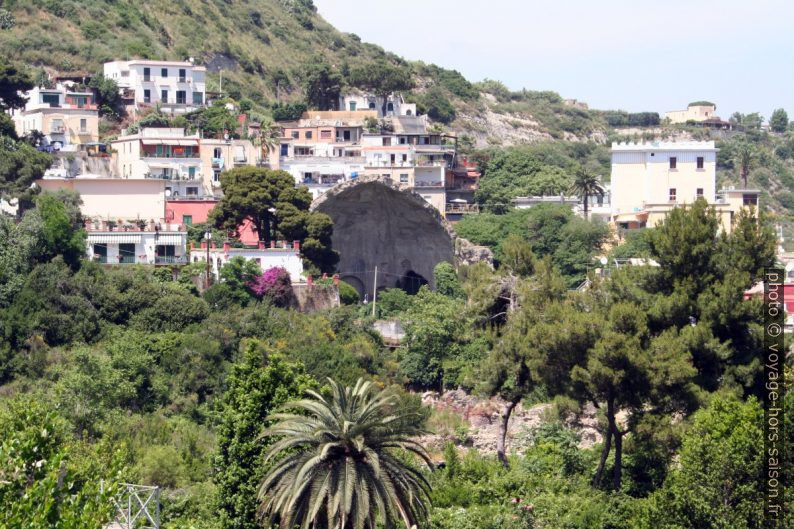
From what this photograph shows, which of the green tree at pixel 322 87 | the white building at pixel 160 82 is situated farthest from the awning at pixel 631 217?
the green tree at pixel 322 87

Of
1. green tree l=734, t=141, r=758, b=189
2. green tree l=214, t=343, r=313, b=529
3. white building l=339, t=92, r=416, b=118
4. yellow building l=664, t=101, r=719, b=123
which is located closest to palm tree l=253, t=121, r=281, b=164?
white building l=339, t=92, r=416, b=118

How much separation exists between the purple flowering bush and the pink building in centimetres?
382

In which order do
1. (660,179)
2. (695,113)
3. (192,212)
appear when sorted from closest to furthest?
1. (192,212)
2. (660,179)
3. (695,113)

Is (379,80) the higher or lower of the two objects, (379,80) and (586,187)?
the higher

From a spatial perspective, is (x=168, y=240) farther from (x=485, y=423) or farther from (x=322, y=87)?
(x=322, y=87)

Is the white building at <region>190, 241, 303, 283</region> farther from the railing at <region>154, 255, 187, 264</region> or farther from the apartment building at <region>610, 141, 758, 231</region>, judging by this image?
the apartment building at <region>610, 141, 758, 231</region>

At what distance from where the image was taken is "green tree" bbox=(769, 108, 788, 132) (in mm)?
139500

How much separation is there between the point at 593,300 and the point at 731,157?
6962 cm

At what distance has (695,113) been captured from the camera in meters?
129

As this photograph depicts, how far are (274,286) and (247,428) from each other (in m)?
19.2

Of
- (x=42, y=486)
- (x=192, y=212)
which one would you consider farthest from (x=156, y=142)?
(x=42, y=486)

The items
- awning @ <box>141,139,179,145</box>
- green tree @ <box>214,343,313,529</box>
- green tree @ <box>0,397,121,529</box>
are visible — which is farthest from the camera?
awning @ <box>141,139,179,145</box>

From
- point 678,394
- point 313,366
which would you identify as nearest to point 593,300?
point 678,394

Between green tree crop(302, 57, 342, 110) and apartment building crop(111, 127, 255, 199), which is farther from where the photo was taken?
green tree crop(302, 57, 342, 110)
